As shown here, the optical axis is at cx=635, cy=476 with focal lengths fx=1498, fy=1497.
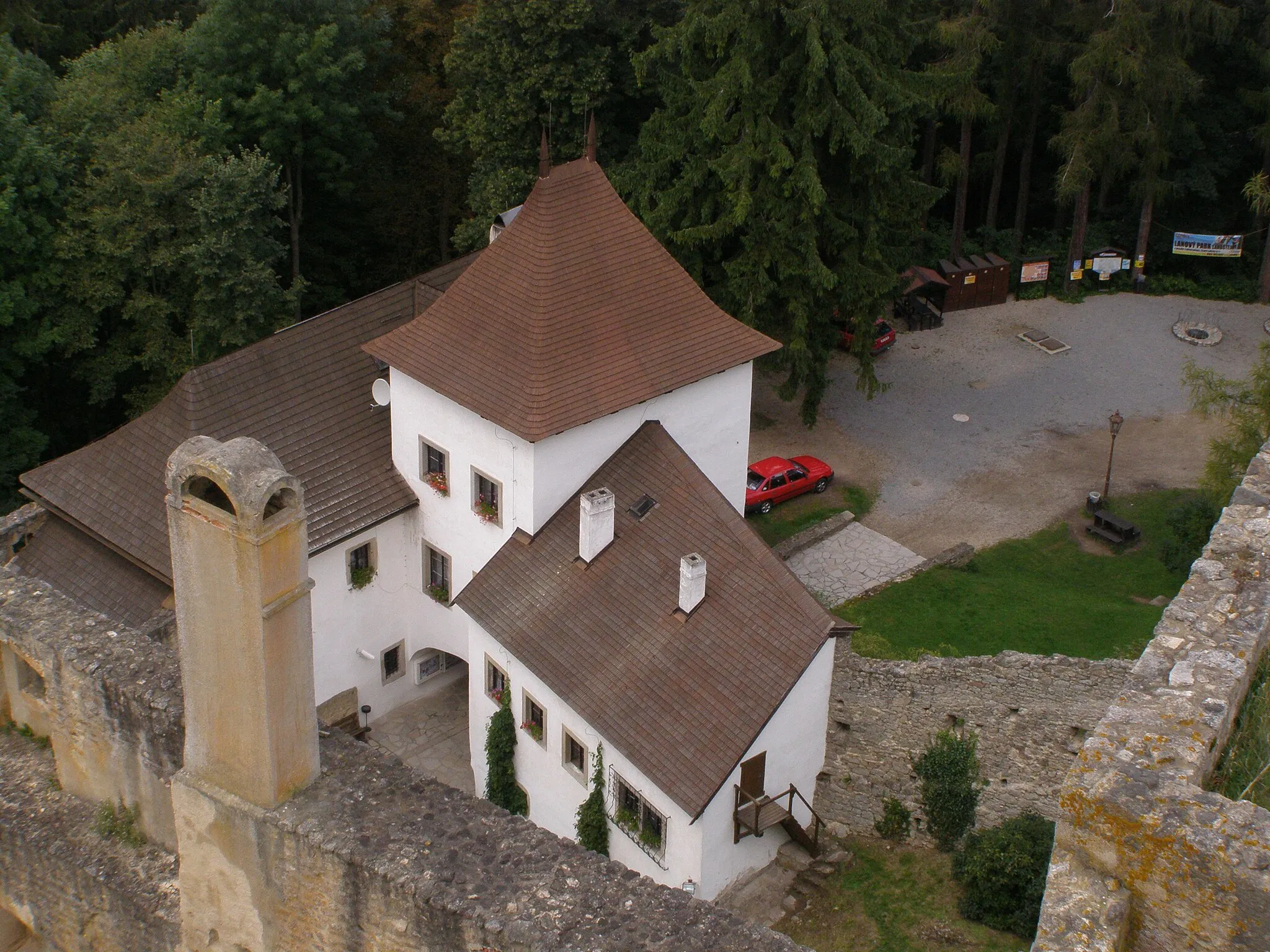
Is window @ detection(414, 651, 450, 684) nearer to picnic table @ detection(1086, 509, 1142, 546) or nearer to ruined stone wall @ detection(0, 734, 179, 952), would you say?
ruined stone wall @ detection(0, 734, 179, 952)

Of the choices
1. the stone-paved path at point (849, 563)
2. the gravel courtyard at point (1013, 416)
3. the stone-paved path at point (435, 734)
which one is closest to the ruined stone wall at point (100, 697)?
the stone-paved path at point (435, 734)

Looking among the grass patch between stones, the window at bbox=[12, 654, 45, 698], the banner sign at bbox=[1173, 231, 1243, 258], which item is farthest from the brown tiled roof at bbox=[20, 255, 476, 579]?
the banner sign at bbox=[1173, 231, 1243, 258]

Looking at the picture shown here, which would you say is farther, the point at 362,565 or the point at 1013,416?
the point at 1013,416

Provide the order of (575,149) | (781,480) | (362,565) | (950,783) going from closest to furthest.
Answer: (950,783)
(362,565)
(781,480)
(575,149)

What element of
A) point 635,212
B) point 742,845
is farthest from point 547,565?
point 635,212

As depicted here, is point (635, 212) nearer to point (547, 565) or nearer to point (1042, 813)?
point (547, 565)

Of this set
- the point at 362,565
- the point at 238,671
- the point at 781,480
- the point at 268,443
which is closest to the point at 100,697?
the point at 238,671

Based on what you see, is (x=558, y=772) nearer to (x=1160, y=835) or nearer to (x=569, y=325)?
(x=569, y=325)

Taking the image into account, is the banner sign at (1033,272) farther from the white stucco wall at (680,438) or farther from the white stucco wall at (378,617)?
the white stucco wall at (378,617)
